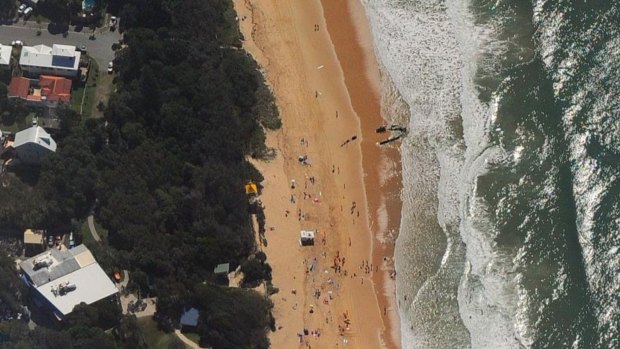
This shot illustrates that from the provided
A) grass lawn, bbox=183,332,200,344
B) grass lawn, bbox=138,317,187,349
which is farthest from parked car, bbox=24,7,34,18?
grass lawn, bbox=183,332,200,344

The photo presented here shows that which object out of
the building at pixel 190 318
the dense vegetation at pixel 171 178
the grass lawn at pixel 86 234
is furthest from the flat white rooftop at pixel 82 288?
the building at pixel 190 318

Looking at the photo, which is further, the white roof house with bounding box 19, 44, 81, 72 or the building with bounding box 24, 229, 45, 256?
the white roof house with bounding box 19, 44, 81, 72

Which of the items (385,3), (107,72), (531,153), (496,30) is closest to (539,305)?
(531,153)

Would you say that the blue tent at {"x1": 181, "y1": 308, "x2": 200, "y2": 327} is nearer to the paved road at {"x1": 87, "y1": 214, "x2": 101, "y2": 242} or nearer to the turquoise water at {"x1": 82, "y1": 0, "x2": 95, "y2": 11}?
the paved road at {"x1": 87, "y1": 214, "x2": 101, "y2": 242}

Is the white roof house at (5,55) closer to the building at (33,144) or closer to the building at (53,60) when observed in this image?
the building at (53,60)

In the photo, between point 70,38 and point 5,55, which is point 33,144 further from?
point 70,38

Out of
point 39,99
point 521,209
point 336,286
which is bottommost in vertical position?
point 336,286

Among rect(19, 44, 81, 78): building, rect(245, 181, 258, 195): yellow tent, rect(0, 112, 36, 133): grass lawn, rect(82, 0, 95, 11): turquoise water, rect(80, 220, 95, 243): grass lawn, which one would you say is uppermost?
rect(82, 0, 95, 11): turquoise water

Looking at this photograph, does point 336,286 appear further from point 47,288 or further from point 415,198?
point 47,288
